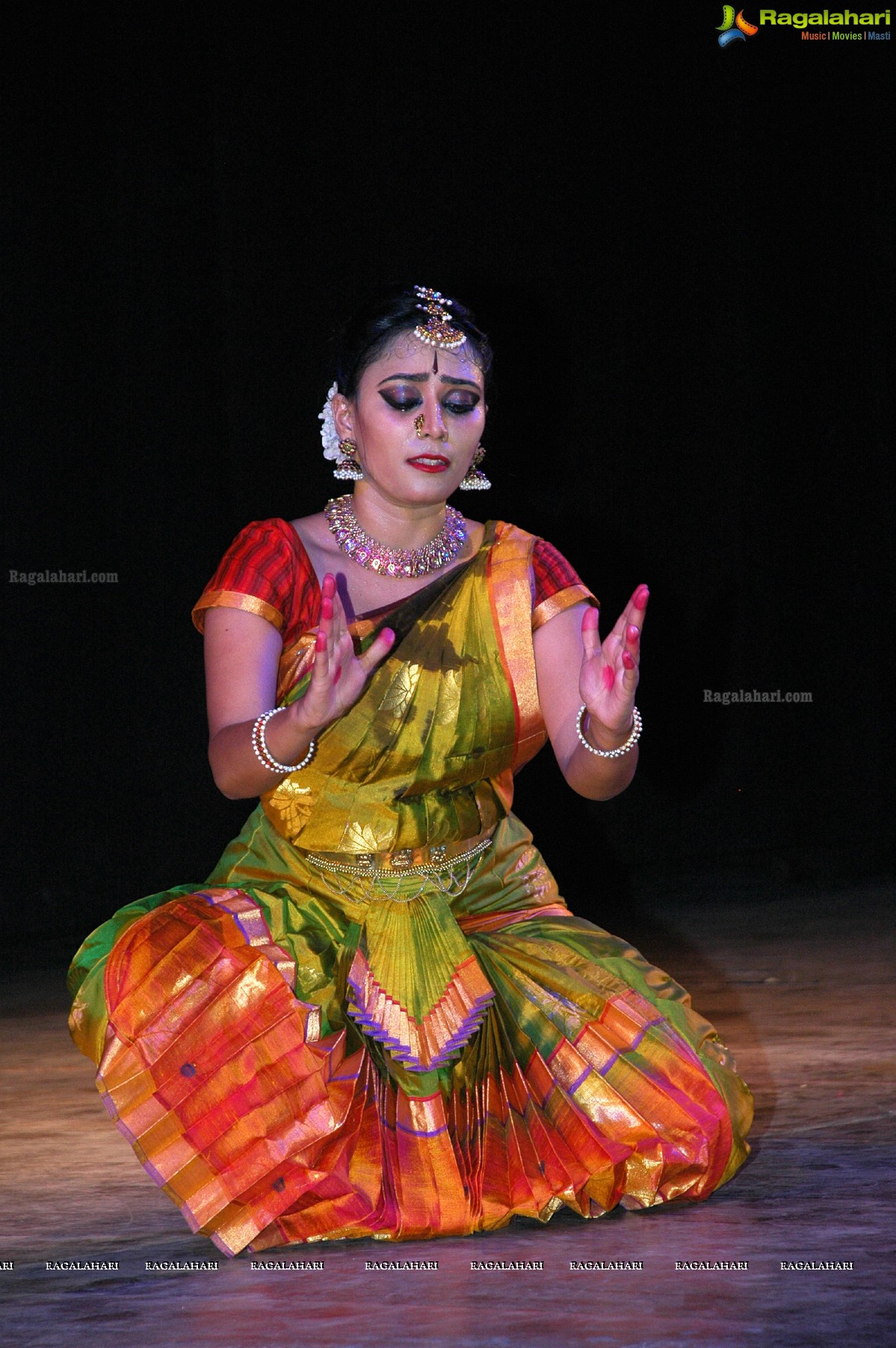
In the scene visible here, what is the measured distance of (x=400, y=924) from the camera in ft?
7.45

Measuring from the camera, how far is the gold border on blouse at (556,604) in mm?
2389

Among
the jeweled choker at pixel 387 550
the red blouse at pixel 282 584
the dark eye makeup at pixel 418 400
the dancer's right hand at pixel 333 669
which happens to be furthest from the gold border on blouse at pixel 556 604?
the dancer's right hand at pixel 333 669

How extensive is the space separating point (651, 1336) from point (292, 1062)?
62 cm

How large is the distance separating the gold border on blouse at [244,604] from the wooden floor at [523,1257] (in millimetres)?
→ 786

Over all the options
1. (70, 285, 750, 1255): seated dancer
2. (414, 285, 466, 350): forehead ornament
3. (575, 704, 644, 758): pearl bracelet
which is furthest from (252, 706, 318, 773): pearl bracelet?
(414, 285, 466, 350): forehead ornament

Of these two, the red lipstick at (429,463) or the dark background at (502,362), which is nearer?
the red lipstick at (429,463)

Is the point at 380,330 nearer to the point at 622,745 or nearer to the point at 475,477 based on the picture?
the point at 475,477

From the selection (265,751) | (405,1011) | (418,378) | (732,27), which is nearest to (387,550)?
(418,378)

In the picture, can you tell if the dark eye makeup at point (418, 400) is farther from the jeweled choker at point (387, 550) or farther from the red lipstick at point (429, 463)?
the jeweled choker at point (387, 550)

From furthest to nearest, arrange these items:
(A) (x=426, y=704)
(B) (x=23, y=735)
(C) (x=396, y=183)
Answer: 1. (C) (x=396, y=183)
2. (B) (x=23, y=735)
3. (A) (x=426, y=704)

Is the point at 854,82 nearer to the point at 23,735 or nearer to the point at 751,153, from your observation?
the point at 751,153

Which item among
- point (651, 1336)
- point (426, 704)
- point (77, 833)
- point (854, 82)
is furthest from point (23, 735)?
point (854, 82)

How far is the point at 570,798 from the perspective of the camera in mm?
5172

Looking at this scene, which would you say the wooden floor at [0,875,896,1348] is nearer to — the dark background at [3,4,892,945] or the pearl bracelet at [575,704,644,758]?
the pearl bracelet at [575,704,644,758]
